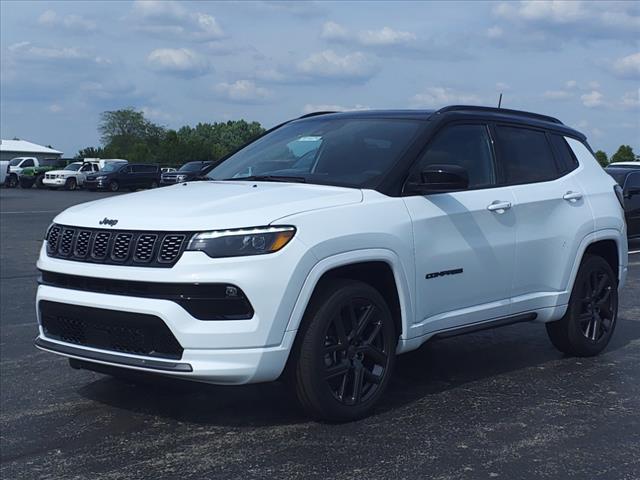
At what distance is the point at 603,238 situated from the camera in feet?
22.3

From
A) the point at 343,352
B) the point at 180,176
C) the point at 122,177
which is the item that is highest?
the point at 180,176

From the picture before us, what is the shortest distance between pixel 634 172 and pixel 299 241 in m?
13.4

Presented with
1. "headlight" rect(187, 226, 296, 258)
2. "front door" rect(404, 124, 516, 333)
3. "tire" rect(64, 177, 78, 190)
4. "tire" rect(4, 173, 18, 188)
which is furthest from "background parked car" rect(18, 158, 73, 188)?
"headlight" rect(187, 226, 296, 258)

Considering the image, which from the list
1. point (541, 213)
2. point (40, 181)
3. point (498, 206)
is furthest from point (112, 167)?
point (498, 206)

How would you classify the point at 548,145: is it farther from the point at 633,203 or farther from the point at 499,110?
the point at 633,203

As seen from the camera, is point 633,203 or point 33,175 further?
point 33,175

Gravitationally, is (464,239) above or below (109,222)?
below

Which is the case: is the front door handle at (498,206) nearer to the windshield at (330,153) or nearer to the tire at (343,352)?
the windshield at (330,153)

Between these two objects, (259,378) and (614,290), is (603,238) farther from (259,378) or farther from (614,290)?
(259,378)

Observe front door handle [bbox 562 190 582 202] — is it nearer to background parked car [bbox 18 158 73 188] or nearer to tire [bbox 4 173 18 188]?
background parked car [bbox 18 158 73 188]

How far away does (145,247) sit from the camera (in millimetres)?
4535

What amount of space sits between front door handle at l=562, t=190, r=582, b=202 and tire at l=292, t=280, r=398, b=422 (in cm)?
203

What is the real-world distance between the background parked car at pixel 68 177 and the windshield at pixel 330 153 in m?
44.5

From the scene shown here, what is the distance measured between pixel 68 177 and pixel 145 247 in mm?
46935
